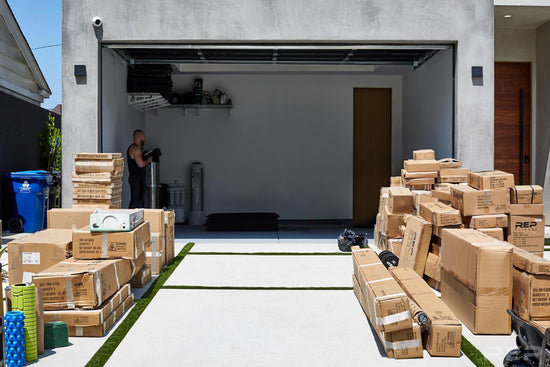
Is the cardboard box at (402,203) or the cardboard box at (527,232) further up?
the cardboard box at (402,203)

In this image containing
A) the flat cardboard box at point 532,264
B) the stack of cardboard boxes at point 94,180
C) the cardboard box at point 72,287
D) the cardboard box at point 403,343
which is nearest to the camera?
the cardboard box at point 403,343

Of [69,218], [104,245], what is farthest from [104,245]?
[69,218]

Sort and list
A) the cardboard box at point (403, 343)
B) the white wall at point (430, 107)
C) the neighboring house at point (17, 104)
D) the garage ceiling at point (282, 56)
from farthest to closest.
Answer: the neighboring house at point (17, 104) < the garage ceiling at point (282, 56) < the white wall at point (430, 107) < the cardboard box at point (403, 343)

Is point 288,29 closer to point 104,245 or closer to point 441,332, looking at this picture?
point 104,245

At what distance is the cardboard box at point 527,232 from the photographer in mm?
5363

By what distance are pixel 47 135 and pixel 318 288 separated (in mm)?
7729

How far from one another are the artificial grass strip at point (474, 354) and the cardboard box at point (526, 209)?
2040 millimetres

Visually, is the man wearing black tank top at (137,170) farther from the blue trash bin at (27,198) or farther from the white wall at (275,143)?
the white wall at (275,143)

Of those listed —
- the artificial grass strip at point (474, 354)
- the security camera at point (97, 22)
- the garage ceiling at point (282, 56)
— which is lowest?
the artificial grass strip at point (474, 354)

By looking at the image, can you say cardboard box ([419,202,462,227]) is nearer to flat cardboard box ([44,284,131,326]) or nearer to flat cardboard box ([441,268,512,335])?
flat cardboard box ([441,268,512,335])

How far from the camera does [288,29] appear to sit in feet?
24.3

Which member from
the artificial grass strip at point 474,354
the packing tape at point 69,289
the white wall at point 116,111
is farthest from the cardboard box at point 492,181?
the white wall at point 116,111

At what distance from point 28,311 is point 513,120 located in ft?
Result: 28.8

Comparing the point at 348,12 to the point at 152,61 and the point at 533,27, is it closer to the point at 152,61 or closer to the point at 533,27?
the point at 152,61
